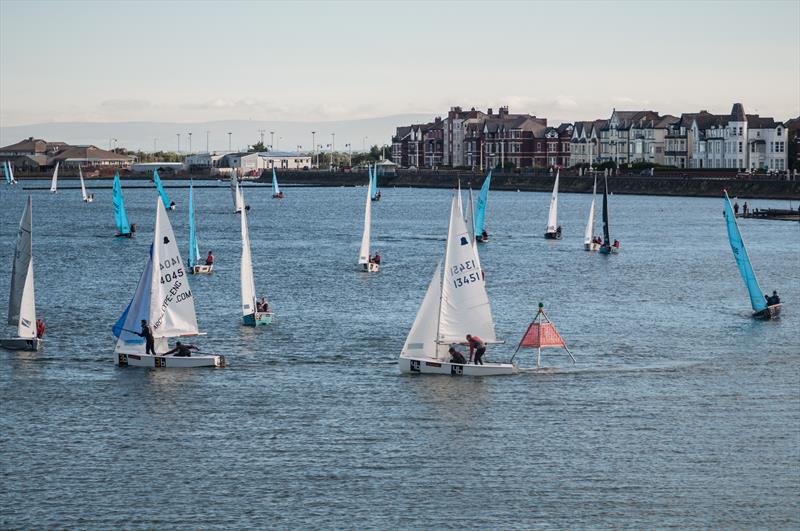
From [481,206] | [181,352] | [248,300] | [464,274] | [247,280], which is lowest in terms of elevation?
[181,352]

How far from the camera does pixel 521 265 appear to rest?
9662cm

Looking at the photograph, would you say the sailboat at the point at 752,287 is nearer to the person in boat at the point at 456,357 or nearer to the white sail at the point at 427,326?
the person in boat at the point at 456,357

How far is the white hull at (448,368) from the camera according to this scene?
49.1m

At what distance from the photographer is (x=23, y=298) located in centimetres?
5416

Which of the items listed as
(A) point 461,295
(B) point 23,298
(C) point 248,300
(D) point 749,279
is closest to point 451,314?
(A) point 461,295

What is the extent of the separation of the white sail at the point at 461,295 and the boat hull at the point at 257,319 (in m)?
14.9

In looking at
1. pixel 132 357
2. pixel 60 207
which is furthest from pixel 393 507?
pixel 60 207

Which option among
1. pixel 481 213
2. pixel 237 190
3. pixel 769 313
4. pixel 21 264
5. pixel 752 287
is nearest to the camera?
pixel 21 264

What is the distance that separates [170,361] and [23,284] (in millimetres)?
8204

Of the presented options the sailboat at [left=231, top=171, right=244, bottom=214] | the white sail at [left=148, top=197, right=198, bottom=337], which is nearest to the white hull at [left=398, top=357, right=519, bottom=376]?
the white sail at [left=148, top=197, right=198, bottom=337]

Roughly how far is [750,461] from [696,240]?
286ft

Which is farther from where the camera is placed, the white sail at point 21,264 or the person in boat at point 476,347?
the white sail at point 21,264

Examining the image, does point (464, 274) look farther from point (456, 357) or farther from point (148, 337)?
point (148, 337)

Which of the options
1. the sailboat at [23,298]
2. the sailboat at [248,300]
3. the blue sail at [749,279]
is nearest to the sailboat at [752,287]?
the blue sail at [749,279]
